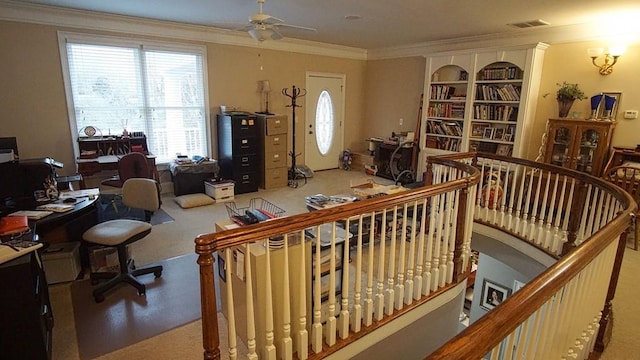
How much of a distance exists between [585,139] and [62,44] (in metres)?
7.07

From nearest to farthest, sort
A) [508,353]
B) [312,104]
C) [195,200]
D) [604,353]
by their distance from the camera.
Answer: [508,353]
[604,353]
[195,200]
[312,104]

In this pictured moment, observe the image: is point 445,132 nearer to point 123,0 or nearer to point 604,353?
point 604,353

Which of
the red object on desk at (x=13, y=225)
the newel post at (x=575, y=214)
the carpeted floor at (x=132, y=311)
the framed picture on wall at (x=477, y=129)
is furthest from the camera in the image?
the framed picture on wall at (x=477, y=129)

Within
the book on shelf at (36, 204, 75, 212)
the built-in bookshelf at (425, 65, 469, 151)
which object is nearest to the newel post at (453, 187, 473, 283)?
the book on shelf at (36, 204, 75, 212)

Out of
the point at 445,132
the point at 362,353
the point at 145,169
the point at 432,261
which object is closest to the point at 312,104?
the point at 445,132

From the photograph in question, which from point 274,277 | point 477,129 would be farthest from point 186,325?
point 477,129

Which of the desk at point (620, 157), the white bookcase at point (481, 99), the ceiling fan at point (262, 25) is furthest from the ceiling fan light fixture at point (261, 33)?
the desk at point (620, 157)

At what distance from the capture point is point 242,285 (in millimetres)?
2025

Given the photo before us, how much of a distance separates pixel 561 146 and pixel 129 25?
6.40 m

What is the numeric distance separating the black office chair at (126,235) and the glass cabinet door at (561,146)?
512 centimetres

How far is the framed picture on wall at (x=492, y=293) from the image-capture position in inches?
212

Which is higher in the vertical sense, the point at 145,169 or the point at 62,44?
the point at 62,44

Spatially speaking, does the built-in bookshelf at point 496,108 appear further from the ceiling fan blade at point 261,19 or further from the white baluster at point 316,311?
the white baluster at point 316,311

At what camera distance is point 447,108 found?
20.5 feet
